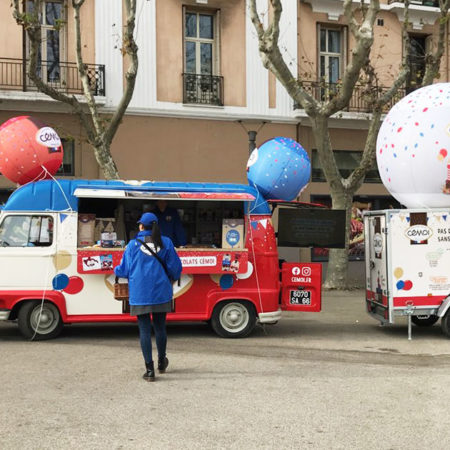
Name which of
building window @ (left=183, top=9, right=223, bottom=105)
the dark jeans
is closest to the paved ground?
the dark jeans

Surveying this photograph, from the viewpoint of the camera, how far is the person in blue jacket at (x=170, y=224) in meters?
9.64

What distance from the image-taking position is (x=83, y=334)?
9.57 metres

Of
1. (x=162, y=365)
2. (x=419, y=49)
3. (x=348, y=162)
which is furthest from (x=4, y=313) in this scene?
(x=419, y=49)

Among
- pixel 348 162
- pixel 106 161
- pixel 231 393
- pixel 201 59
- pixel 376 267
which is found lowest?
pixel 231 393

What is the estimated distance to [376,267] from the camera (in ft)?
31.2

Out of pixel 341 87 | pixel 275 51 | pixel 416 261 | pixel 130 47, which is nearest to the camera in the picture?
pixel 416 261

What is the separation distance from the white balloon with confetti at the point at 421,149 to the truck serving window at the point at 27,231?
4.98 metres

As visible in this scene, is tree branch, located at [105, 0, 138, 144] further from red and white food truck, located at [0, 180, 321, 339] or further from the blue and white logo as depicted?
the blue and white logo

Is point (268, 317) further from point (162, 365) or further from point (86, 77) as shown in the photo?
point (86, 77)

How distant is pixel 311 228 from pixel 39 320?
4.18 m

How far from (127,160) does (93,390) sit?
12077 mm

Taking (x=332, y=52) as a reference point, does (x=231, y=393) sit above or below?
below

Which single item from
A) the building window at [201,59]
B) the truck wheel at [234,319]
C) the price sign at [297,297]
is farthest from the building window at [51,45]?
the price sign at [297,297]

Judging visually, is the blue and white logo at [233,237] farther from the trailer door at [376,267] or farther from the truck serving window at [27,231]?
the truck serving window at [27,231]
